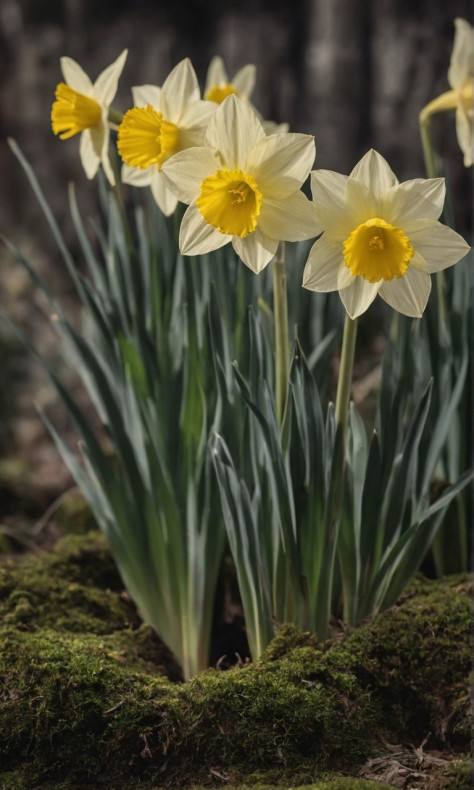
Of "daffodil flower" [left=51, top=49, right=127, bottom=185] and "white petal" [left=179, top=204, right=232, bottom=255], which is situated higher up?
"daffodil flower" [left=51, top=49, right=127, bottom=185]

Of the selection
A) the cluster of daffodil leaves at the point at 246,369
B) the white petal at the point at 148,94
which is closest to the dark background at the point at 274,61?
the cluster of daffodil leaves at the point at 246,369

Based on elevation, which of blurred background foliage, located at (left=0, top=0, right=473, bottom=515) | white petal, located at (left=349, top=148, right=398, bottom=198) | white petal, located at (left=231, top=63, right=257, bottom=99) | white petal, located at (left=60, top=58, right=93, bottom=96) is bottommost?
white petal, located at (left=349, top=148, right=398, bottom=198)

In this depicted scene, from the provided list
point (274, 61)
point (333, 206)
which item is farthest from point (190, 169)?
point (274, 61)

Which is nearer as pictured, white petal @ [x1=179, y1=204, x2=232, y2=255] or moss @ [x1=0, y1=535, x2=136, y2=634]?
white petal @ [x1=179, y1=204, x2=232, y2=255]

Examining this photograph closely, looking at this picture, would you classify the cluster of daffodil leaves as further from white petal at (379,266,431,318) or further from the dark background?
the dark background

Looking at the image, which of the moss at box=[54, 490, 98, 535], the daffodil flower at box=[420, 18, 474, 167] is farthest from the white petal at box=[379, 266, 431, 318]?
the moss at box=[54, 490, 98, 535]

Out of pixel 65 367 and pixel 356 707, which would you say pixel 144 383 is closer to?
pixel 356 707
